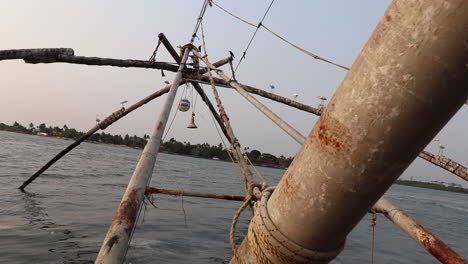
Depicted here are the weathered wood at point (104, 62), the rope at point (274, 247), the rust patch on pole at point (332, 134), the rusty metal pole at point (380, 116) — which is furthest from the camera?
the weathered wood at point (104, 62)

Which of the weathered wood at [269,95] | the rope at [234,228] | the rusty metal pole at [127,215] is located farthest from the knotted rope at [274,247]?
the weathered wood at [269,95]

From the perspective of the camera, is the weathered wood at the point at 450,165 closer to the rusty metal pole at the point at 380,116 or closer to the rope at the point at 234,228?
the rope at the point at 234,228

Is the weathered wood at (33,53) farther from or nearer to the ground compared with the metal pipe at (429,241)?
nearer to the ground

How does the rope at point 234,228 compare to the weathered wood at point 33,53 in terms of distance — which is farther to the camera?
the weathered wood at point 33,53

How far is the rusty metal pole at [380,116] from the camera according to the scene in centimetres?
90

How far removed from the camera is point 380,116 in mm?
1000

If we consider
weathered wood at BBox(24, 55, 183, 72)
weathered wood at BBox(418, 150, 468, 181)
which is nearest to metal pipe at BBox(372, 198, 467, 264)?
weathered wood at BBox(418, 150, 468, 181)

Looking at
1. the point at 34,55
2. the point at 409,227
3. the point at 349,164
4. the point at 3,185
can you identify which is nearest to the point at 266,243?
the point at 349,164

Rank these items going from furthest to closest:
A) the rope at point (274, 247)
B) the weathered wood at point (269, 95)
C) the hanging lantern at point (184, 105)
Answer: the hanging lantern at point (184, 105), the weathered wood at point (269, 95), the rope at point (274, 247)

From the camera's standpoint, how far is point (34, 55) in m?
5.29

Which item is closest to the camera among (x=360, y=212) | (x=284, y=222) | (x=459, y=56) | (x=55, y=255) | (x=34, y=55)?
(x=459, y=56)

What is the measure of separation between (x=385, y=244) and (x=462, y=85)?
15.3m

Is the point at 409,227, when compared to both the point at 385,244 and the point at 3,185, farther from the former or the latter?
the point at 3,185

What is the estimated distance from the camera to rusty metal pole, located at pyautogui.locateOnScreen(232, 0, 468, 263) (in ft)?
2.95
